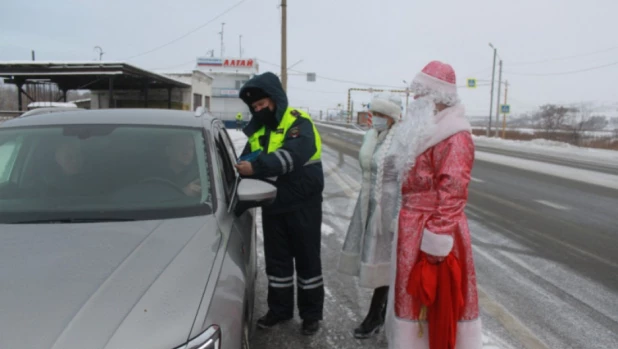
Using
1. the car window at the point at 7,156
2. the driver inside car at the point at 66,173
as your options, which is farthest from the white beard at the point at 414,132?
the car window at the point at 7,156

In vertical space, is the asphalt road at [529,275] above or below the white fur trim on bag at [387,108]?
below

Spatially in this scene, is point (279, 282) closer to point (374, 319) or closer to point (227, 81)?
point (374, 319)

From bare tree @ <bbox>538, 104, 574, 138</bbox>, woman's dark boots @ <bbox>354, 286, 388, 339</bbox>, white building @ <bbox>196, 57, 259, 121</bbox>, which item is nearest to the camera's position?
woman's dark boots @ <bbox>354, 286, 388, 339</bbox>

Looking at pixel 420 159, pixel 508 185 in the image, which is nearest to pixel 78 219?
pixel 420 159

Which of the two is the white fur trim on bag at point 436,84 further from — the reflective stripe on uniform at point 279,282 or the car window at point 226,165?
the reflective stripe on uniform at point 279,282

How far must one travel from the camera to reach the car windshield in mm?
2539

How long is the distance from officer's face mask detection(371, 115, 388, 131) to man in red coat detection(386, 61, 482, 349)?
2.51 ft

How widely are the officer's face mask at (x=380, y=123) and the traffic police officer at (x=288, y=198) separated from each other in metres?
0.44

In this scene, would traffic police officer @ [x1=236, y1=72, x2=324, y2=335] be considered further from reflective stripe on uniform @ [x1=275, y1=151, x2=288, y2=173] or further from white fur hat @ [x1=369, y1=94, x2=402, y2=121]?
white fur hat @ [x1=369, y1=94, x2=402, y2=121]

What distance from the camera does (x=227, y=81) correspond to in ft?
192

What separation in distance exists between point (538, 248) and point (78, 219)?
5457 millimetres

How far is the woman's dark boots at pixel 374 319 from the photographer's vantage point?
3449 mm

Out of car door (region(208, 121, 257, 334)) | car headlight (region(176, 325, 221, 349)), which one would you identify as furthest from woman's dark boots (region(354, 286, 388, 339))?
car headlight (region(176, 325, 221, 349))

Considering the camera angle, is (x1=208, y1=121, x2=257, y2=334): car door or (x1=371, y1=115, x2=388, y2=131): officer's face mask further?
(x1=371, y1=115, x2=388, y2=131): officer's face mask
